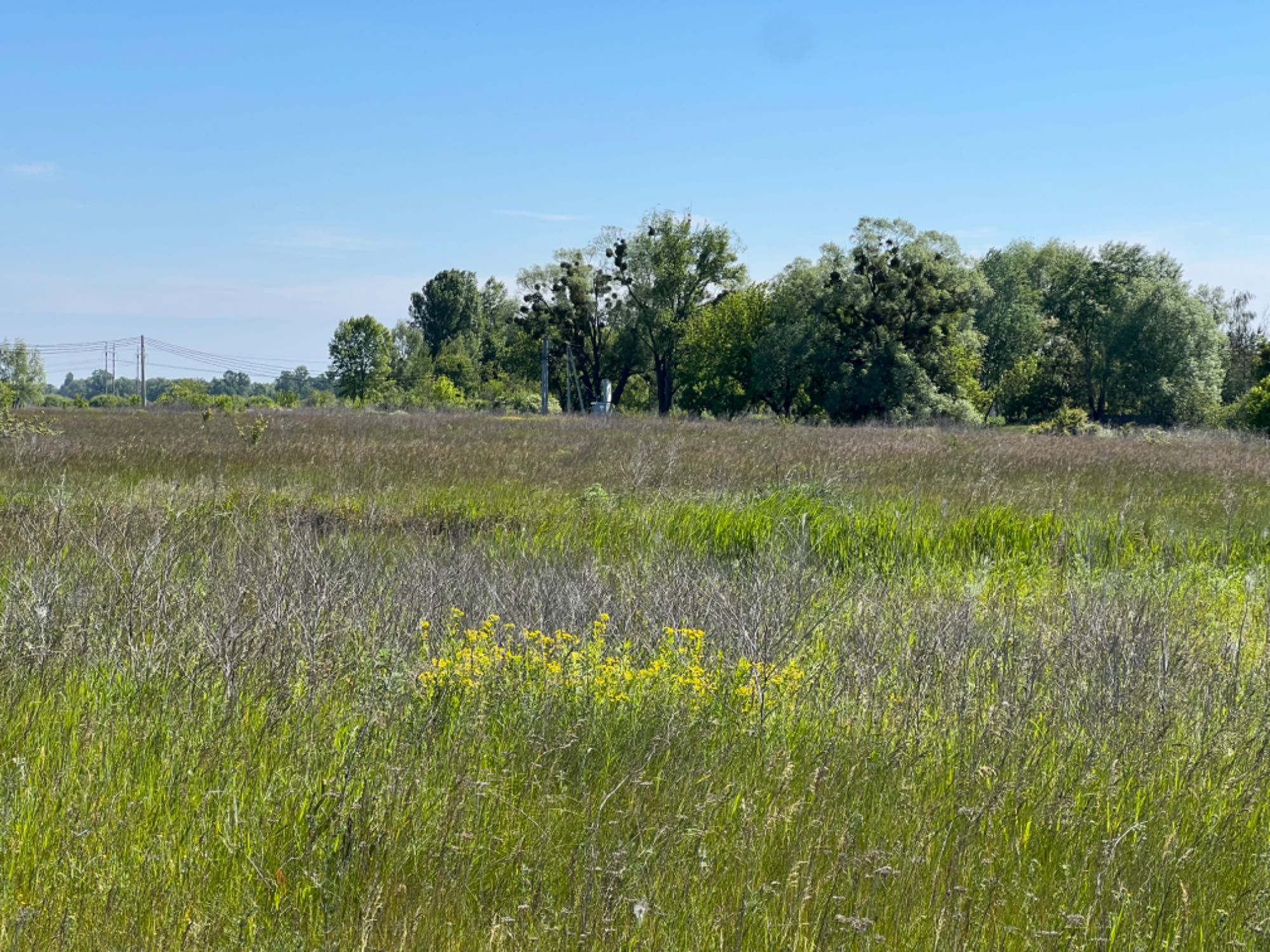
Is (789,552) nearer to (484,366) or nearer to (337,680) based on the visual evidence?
(337,680)

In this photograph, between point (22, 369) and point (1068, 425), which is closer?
point (1068, 425)

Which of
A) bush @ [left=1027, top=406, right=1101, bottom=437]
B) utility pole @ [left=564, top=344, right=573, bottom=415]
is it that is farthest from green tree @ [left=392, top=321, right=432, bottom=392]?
bush @ [left=1027, top=406, right=1101, bottom=437]

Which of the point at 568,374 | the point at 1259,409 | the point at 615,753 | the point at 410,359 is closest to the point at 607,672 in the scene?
the point at 615,753

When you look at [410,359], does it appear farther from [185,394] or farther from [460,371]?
[185,394]

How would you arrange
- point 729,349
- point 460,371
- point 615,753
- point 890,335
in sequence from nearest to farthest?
point 615,753, point 890,335, point 729,349, point 460,371

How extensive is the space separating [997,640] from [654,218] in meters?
63.0

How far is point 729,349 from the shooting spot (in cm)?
5666

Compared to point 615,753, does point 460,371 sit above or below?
above

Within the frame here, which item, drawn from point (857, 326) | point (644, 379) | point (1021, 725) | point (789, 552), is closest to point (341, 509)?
point (789, 552)

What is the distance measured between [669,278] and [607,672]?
62904mm

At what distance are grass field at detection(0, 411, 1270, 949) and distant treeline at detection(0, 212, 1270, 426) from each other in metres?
37.6

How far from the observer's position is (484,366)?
93750 mm

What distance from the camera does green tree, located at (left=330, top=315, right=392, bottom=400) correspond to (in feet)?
337

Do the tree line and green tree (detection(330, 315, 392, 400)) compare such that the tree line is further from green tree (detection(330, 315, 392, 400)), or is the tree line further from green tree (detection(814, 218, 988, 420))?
green tree (detection(330, 315, 392, 400))
